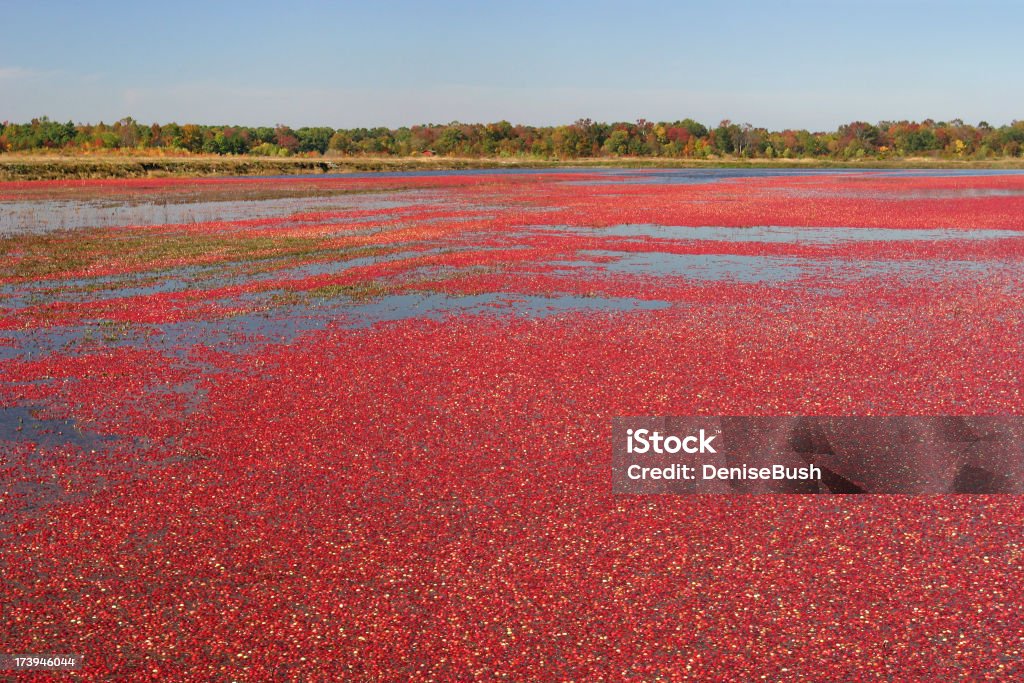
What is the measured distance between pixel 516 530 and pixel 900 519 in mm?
3796

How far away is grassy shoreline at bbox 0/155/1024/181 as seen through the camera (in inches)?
3553

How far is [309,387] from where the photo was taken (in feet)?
43.0

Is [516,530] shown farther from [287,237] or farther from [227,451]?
[287,237]

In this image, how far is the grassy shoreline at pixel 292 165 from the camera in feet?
296

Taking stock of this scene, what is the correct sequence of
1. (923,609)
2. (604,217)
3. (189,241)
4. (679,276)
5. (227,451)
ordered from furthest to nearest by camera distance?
(604,217), (189,241), (679,276), (227,451), (923,609)

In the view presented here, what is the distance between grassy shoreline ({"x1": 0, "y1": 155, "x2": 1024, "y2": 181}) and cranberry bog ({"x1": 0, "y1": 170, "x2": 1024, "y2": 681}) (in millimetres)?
72783

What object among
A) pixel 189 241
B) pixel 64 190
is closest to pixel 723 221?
pixel 189 241

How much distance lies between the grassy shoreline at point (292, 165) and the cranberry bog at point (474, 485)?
239 ft

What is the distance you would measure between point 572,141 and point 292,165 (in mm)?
67398
